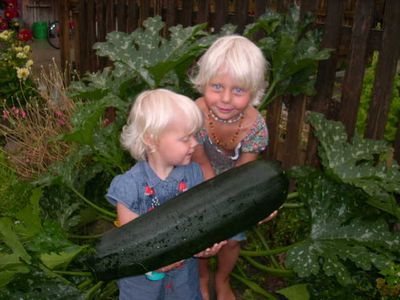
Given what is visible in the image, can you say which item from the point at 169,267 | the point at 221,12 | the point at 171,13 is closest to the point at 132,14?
the point at 171,13

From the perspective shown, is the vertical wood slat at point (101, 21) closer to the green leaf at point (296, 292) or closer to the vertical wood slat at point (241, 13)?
the vertical wood slat at point (241, 13)

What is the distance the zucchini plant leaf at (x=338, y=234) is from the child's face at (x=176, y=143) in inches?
26.5

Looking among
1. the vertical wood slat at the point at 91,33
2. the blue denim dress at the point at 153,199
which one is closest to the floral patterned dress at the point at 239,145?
the blue denim dress at the point at 153,199

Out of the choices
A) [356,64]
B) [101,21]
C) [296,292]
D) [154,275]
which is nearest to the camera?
[154,275]

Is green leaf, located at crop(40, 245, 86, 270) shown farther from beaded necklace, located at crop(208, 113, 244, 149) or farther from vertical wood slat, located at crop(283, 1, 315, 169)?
vertical wood slat, located at crop(283, 1, 315, 169)

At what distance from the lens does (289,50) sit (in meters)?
2.68

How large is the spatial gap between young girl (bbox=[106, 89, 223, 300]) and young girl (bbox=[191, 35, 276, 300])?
11.3 inches

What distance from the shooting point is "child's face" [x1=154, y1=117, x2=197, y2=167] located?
1.88m

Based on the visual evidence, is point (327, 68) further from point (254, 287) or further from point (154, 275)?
point (154, 275)

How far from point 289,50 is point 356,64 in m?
0.47

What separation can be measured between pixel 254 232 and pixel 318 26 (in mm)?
1393

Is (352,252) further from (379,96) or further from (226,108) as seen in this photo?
(379,96)

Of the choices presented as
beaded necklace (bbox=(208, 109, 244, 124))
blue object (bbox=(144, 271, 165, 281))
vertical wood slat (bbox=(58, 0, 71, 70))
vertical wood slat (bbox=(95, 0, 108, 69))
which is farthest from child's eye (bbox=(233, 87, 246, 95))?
vertical wood slat (bbox=(58, 0, 71, 70))

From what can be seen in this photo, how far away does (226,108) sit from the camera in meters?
2.24
